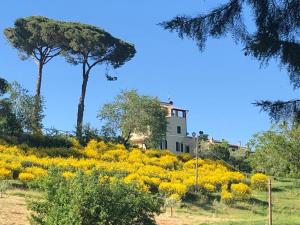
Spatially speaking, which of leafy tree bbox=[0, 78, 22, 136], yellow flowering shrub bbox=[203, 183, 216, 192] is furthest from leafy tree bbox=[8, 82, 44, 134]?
yellow flowering shrub bbox=[203, 183, 216, 192]

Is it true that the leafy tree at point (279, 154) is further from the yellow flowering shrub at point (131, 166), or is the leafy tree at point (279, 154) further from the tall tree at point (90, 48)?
the tall tree at point (90, 48)

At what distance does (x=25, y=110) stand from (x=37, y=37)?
839cm

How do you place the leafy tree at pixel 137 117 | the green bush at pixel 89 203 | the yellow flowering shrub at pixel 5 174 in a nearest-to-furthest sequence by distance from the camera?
the green bush at pixel 89 203 → the yellow flowering shrub at pixel 5 174 → the leafy tree at pixel 137 117

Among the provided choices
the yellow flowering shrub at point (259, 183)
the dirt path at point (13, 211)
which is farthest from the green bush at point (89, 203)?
the yellow flowering shrub at point (259, 183)

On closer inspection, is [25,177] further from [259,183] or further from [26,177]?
[259,183]

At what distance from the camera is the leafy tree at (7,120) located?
35688 millimetres

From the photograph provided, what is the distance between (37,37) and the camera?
4491cm

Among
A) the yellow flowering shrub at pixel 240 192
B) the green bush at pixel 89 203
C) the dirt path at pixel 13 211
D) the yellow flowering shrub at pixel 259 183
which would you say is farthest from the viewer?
the yellow flowering shrub at pixel 259 183

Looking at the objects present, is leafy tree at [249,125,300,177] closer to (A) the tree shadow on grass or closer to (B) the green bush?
(A) the tree shadow on grass

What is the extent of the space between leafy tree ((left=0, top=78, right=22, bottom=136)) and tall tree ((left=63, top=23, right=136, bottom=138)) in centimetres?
752

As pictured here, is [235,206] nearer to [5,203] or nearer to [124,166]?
[124,166]

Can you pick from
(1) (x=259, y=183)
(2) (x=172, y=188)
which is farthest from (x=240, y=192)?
(1) (x=259, y=183)

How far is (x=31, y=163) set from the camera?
26.9m

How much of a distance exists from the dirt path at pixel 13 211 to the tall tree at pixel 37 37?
1064 inches
